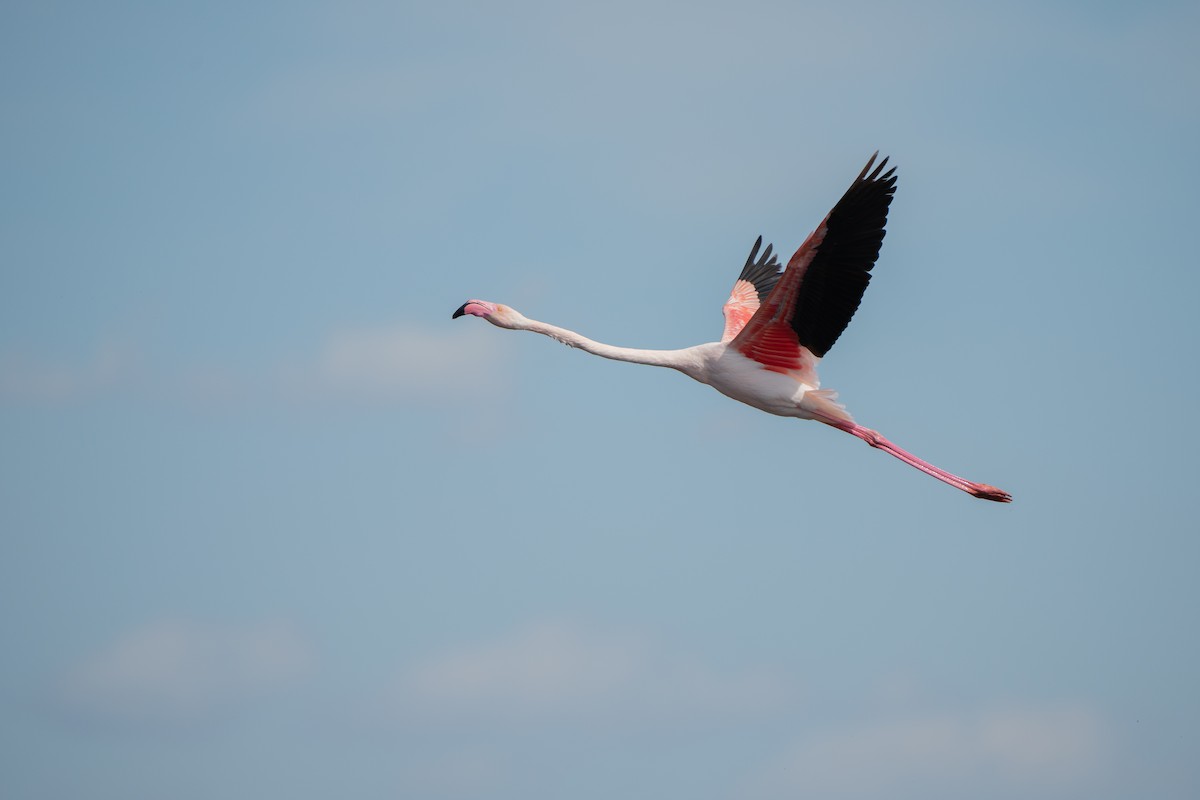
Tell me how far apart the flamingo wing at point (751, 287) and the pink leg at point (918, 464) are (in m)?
2.94

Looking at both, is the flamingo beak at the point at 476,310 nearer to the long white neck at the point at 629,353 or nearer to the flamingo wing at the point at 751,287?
the long white neck at the point at 629,353

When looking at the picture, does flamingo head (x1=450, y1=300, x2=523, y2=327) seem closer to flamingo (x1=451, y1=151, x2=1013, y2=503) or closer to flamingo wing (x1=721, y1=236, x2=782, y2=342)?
flamingo (x1=451, y1=151, x2=1013, y2=503)

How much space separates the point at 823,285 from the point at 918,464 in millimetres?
2949

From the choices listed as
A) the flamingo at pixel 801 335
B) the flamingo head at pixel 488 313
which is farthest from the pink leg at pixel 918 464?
the flamingo head at pixel 488 313

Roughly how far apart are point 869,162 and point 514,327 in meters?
4.84

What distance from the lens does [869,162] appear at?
15.4 m

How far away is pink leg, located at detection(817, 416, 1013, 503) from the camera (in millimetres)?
17547

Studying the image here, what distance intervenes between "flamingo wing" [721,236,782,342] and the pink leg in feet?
9.66

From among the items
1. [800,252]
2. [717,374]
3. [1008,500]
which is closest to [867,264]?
[800,252]

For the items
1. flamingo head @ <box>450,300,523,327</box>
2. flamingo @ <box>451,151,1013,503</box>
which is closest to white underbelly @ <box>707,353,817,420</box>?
flamingo @ <box>451,151,1013,503</box>

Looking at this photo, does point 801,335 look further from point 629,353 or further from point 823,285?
point 629,353

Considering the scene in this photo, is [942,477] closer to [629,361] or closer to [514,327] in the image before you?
[629,361]

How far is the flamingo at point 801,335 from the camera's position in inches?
616

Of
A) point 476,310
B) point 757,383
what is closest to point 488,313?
point 476,310
